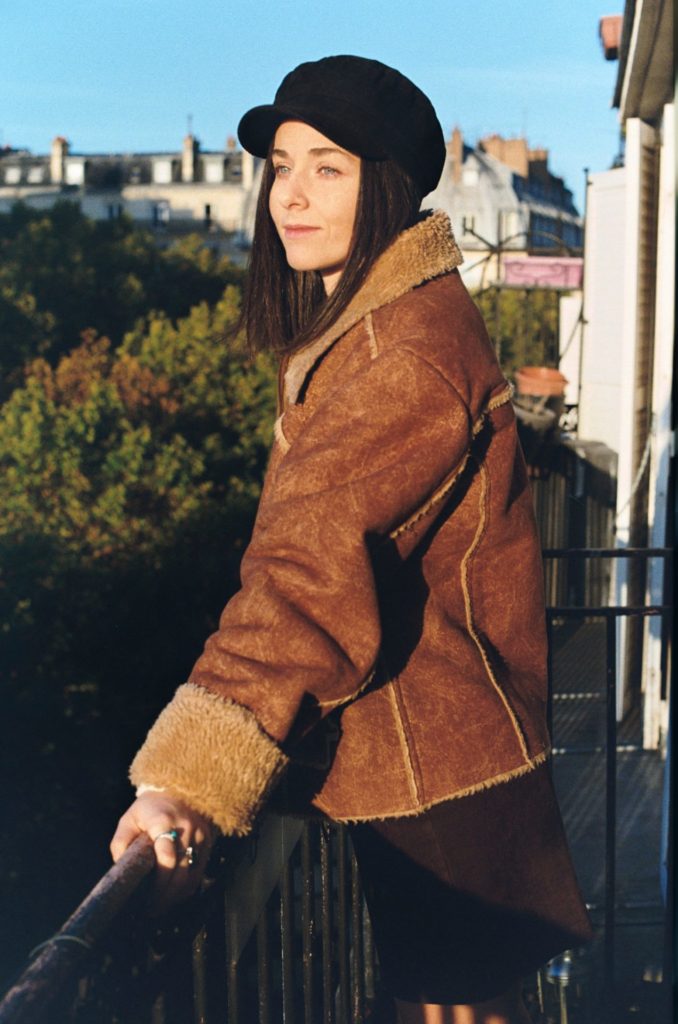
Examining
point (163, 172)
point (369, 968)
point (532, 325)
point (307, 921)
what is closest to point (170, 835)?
point (307, 921)

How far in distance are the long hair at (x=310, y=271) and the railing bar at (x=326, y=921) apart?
900 millimetres

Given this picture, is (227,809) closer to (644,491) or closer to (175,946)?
(175,946)

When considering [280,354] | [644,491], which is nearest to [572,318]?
[644,491]

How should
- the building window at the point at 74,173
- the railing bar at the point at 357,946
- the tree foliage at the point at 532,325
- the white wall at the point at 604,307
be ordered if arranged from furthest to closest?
the building window at the point at 74,173
the tree foliage at the point at 532,325
the white wall at the point at 604,307
the railing bar at the point at 357,946

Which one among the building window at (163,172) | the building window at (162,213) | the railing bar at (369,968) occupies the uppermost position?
the building window at (163,172)

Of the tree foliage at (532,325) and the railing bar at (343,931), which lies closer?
the railing bar at (343,931)

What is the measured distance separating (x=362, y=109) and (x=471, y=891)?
43.5 inches

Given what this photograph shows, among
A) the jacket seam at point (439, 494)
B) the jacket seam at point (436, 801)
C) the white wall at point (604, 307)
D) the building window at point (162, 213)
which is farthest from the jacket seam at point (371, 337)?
the building window at point (162, 213)

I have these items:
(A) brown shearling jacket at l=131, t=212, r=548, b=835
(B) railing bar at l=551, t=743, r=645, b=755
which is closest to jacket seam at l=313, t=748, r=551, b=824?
(A) brown shearling jacket at l=131, t=212, r=548, b=835

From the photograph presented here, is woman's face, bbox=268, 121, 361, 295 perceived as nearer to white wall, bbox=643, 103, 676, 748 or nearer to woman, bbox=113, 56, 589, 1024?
woman, bbox=113, 56, 589, 1024

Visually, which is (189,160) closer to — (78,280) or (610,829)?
(78,280)

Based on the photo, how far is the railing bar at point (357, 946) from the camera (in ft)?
9.68

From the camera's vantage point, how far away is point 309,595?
1.75m

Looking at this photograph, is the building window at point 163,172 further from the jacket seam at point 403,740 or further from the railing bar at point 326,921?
the jacket seam at point 403,740
